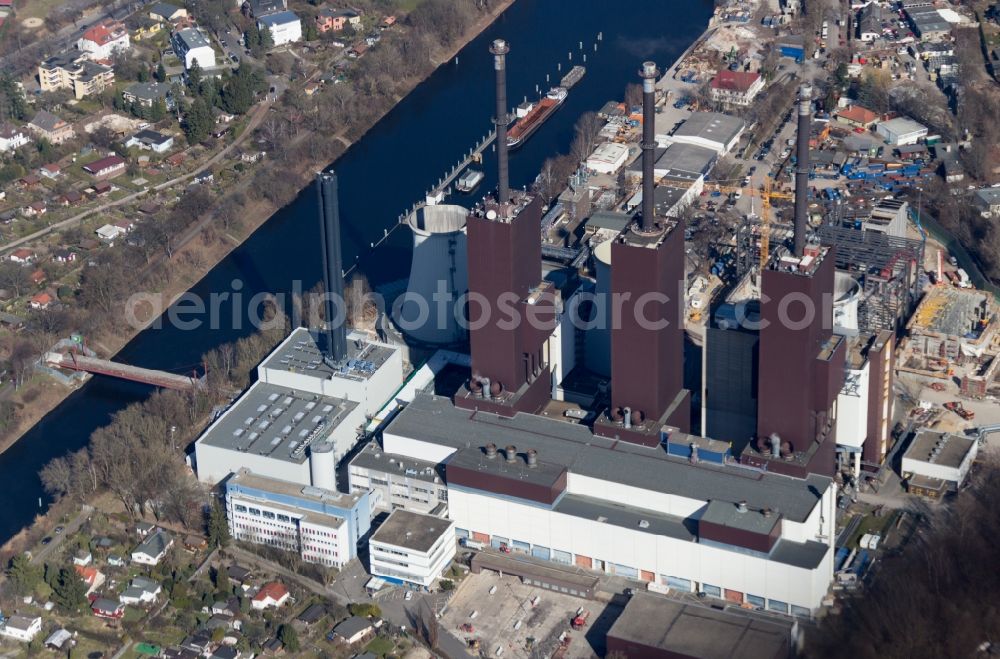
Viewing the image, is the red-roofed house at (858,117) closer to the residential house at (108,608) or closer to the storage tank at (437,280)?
the storage tank at (437,280)

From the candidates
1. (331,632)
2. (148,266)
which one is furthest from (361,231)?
(331,632)

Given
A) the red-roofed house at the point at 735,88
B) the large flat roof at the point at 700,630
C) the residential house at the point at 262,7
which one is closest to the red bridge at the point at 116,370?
the large flat roof at the point at 700,630

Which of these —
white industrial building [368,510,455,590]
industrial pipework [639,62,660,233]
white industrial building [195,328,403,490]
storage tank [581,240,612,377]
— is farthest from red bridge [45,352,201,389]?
industrial pipework [639,62,660,233]

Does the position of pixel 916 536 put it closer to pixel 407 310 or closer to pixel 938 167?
pixel 407 310

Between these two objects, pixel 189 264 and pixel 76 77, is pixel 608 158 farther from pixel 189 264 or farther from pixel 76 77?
pixel 76 77

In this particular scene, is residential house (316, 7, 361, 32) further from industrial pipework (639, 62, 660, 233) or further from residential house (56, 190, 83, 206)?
industrial pipework (639, 62, 660, 233)
